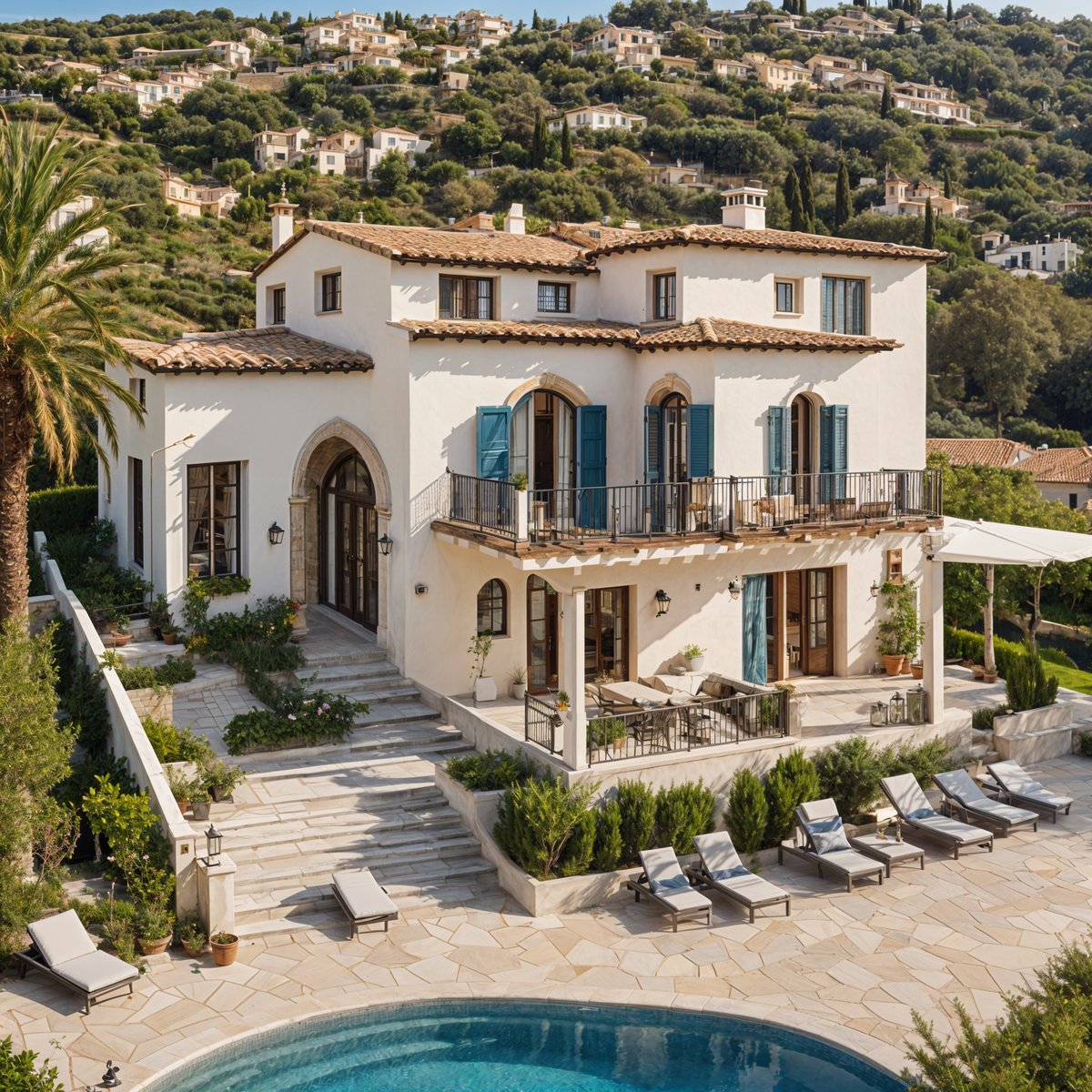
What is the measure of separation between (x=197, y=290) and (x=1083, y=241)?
88.0 meters

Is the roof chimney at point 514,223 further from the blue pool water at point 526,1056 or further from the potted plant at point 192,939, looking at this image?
the blue pool water at point 526,1056

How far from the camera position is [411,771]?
18.3 meters

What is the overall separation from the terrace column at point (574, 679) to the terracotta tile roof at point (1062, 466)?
168 ft

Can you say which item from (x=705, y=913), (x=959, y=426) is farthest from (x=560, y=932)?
(x=959, y=426)

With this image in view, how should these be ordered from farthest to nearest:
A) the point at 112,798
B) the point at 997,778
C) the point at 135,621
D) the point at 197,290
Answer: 1. the point at 197,290
2. the point at 135,621
3. the point at 997,778
4. the point at 112,798

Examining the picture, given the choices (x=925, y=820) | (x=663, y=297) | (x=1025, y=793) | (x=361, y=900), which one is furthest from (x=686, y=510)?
(x=361, y=900)

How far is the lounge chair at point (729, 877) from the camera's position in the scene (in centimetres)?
1527

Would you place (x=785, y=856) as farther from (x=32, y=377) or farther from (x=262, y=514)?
(x=32, y=377)

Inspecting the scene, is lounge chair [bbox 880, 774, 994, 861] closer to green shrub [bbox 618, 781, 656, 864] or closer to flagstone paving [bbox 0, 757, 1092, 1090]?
flagstone paving [bbox 0, 757, 1092, 1090]

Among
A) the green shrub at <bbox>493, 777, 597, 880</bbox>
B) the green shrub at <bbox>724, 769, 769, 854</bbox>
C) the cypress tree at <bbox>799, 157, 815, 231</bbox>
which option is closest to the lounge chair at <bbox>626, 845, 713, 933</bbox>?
the green shrub at <bbox>493, 777, 597, 880</bbox>

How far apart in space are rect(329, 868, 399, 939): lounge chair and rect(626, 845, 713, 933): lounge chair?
3.34m

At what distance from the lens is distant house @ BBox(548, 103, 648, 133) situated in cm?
13200

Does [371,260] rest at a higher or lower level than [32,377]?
higher

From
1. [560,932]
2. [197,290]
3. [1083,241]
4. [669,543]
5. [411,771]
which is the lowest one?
[560,932]
